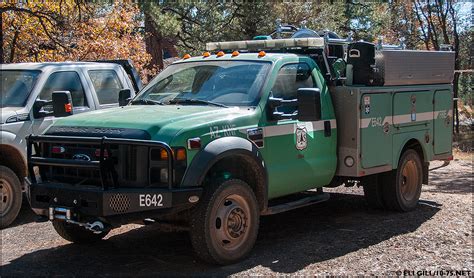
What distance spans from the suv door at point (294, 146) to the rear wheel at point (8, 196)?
3.30 metres

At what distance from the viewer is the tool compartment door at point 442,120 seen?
27.5 feet

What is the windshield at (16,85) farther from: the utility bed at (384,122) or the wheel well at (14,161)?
the utility bed at (384,122)

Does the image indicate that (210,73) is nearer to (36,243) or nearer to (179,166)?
(179,166)

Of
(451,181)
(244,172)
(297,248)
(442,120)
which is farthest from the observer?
(451,181)

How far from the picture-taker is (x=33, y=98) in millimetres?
7719

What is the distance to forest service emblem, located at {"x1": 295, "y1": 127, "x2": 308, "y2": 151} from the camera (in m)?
6.33

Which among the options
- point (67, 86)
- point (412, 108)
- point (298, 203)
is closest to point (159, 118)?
point (298, 203)

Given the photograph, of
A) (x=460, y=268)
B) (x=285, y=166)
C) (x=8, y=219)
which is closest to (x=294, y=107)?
(x=285, y=166)

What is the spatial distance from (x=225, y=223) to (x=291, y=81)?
1903 millimetres

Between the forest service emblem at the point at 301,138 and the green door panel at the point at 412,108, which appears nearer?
the forest service emblem at the point at 301,138

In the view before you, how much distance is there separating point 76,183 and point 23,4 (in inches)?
365

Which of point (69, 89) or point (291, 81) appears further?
point (69, 89)

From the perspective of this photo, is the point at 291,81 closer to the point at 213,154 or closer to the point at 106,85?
the point at 213,154

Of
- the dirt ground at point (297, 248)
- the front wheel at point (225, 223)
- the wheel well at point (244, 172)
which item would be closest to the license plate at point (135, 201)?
the front wheel at point (225, 223)
